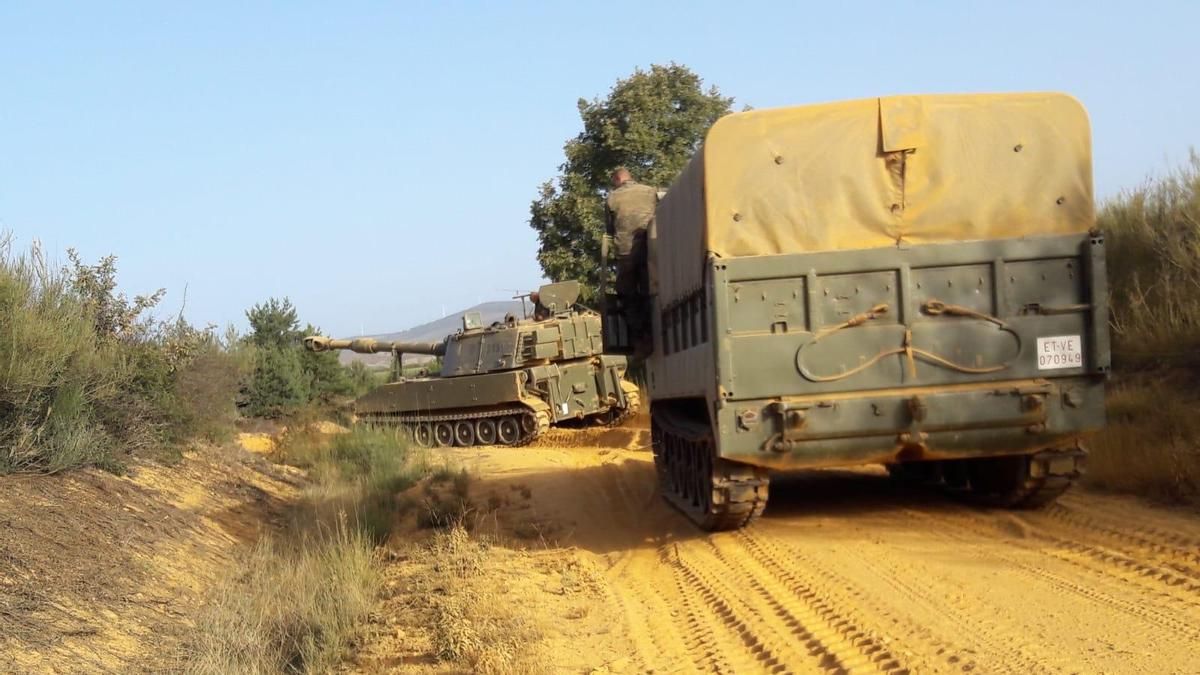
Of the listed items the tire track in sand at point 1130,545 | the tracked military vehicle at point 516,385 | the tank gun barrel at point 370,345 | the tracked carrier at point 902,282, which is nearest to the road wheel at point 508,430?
the tracked military vehicle at point 516,385

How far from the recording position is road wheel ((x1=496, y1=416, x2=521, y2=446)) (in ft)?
77.6

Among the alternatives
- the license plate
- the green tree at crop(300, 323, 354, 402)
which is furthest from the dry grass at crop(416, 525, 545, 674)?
the green tree at crop(300, 323, 354, 402)

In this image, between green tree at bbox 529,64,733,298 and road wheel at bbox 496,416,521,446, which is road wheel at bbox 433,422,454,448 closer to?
road wheel at bbox 496,416,521,446

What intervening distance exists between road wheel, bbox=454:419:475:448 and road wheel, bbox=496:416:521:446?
0.63m

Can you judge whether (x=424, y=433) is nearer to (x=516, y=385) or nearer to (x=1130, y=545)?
(x=516, y=385)

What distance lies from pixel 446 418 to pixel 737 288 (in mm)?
17497

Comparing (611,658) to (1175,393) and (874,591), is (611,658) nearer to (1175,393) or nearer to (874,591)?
(874,591)

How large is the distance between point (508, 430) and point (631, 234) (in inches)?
496

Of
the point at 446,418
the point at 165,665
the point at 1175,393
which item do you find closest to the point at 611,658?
the point at 165,665

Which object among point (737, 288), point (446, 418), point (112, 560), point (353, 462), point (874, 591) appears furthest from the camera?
point (446, 418)

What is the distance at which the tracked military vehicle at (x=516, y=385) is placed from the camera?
2362 cm

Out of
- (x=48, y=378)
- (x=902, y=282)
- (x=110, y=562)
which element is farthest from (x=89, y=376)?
(x=902, y=282)

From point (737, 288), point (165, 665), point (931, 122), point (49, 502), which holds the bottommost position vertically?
point (165, 665)

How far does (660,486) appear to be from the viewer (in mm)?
12000
